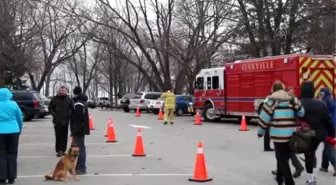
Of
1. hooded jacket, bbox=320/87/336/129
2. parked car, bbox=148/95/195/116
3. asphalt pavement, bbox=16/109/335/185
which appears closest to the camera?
asphalt pavement, bbox=16/109/335/185

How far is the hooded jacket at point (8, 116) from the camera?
8.98m

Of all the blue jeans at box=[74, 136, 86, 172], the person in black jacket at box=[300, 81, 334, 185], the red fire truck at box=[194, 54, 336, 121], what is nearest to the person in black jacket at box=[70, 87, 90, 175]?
the blue jeans at box=[74, 136, 86, 172]

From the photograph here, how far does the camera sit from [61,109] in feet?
43.4

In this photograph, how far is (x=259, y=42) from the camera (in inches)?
1366

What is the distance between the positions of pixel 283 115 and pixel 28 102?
74.1 feet

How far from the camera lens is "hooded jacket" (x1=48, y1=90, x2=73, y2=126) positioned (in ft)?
43.4

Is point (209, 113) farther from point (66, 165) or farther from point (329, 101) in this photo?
A: point (66, 165)

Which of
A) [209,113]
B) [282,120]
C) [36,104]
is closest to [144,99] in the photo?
[36,104]

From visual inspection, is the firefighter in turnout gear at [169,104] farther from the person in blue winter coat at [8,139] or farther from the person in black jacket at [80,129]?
the person in blue winter coat at [8,139]

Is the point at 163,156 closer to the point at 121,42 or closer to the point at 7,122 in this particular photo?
Answer: the point at 7,122

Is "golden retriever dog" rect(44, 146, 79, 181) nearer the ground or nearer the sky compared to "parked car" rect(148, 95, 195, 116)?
nearer the ground

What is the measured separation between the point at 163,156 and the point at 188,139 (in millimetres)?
4610

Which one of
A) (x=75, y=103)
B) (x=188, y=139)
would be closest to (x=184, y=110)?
(x=188, y=139)

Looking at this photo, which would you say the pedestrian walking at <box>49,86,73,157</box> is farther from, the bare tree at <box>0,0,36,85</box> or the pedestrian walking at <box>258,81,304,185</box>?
the bare tree at <box>0,0,36,85</box>
